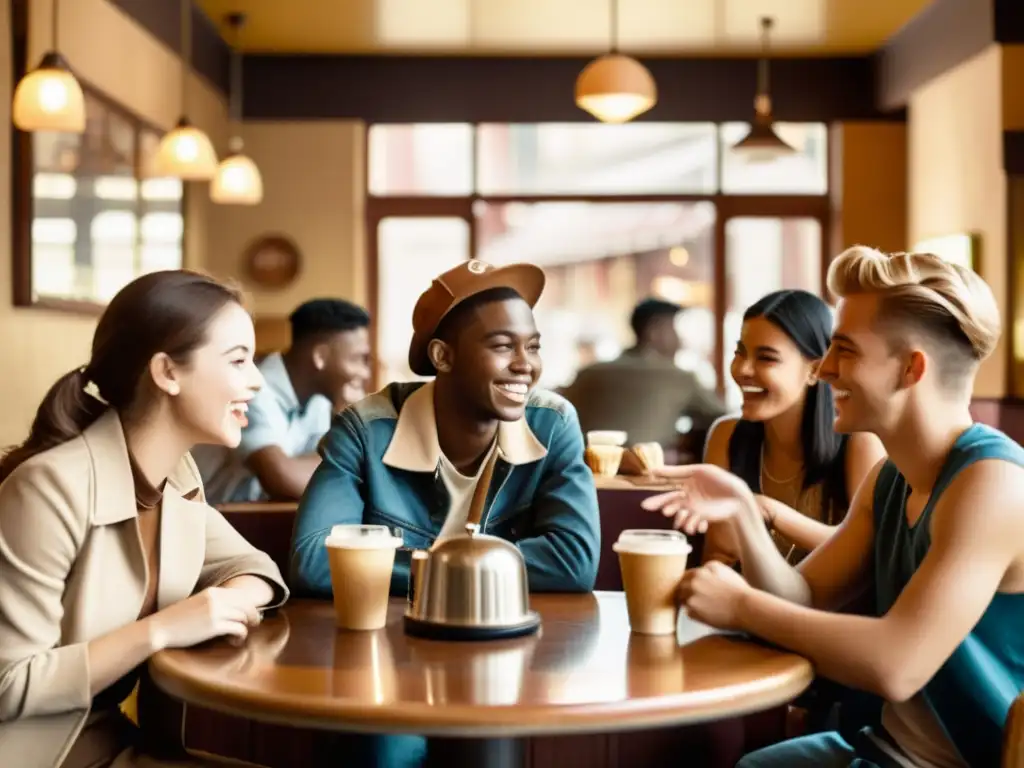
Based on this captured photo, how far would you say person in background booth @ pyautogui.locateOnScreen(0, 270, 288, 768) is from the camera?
1.75 metres

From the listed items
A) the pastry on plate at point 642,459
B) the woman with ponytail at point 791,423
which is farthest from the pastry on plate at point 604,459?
the woman with ponytail at point 791,423

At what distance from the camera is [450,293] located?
2.41 meters

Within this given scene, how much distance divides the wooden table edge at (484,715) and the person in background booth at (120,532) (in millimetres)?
328

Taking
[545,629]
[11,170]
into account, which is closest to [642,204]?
[11,170]

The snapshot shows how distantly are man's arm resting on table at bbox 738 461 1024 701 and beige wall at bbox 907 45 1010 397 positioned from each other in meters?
5.29

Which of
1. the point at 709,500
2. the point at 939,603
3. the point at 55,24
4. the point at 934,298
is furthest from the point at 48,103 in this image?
the point at 939,603

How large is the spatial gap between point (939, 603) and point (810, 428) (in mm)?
1341

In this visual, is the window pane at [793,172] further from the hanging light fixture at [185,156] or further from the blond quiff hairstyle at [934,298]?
the blond quiff hairstyle at [934,298]

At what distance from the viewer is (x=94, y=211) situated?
5.92 meters

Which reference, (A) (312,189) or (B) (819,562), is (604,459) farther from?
(A) (312,189)

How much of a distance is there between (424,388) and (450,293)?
205mm

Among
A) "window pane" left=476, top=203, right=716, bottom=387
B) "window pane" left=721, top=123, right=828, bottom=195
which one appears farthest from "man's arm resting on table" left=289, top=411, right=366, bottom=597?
"window pane" left=721, top=123, right=828, bottom=195

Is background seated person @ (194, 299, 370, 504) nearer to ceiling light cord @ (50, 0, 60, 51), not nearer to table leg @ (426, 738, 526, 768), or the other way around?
ceiling light cord @ (50, 0, 60, 51)

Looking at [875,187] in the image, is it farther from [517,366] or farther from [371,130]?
[517,366]
